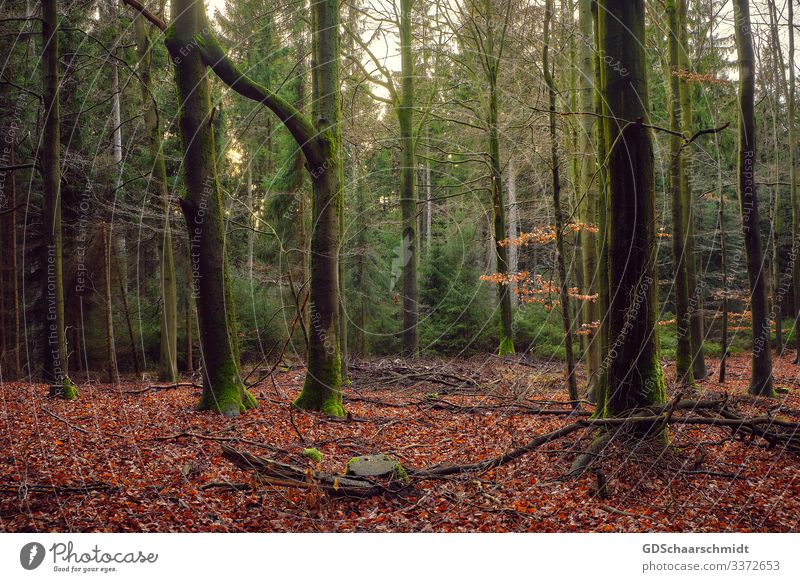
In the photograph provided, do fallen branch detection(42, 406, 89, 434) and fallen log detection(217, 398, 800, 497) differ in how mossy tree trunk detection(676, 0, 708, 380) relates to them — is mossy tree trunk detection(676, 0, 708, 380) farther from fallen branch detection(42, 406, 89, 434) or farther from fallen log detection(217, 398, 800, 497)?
fallen branch detection(42, 406, 89, 434)

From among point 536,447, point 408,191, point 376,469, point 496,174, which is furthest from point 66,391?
point 496,174

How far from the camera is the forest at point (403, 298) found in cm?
486

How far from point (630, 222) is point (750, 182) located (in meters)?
5.00

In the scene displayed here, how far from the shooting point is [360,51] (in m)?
16.2

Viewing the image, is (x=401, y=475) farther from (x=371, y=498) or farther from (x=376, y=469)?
(x=371, y=498)

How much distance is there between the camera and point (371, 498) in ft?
16.0

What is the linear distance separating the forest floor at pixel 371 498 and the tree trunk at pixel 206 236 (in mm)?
668

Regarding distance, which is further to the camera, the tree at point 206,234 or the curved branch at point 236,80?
the tree at point 206,234

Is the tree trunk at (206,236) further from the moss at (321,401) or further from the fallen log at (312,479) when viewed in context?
the fallen log at (312,479)

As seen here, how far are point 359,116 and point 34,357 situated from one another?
38.6 feet

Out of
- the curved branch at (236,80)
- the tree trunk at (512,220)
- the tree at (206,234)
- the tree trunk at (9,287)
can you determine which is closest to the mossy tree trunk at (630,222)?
the curved branch at (236,80)
